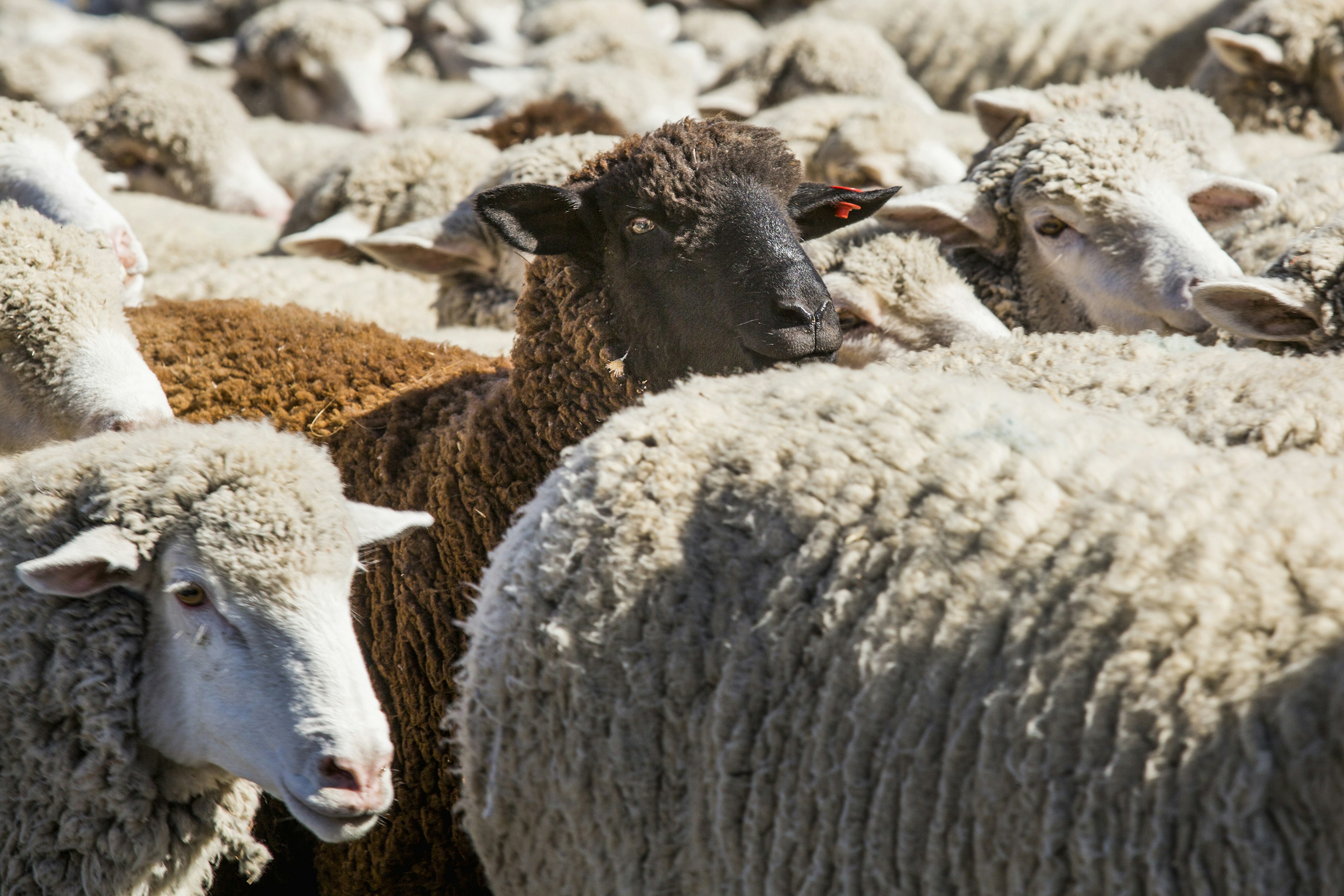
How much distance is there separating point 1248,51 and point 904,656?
214 inches

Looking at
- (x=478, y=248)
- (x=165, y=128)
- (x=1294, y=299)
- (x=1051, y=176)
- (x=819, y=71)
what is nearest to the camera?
(x=1294, y=299)

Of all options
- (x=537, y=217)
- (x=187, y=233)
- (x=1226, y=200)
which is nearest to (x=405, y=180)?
(x=187, y=233)

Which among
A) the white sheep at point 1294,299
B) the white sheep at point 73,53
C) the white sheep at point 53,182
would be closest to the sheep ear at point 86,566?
the white sheep at point 53,182

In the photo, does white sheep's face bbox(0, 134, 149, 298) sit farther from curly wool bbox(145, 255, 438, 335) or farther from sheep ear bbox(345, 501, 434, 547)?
sheep ear bbox(345, 501, 434, 547)

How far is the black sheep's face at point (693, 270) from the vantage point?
2822 mm

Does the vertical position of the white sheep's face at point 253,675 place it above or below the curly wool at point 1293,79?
below

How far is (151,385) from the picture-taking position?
296cm

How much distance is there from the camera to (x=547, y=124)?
230 inches

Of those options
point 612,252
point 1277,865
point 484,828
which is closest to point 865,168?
point 612,252

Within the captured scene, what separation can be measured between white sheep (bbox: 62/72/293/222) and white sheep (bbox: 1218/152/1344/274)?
17.5 ft

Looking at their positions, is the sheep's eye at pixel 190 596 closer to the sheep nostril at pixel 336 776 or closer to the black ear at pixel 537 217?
the sheep nostril at pixel 336 776

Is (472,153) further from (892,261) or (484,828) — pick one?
(484,828)

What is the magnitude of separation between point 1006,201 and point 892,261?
46 centimetres

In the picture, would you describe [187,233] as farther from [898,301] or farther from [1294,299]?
[1294,299]
